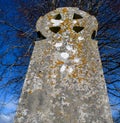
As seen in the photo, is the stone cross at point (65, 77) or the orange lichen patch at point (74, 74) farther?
the orange lichen patch at point (74, 74)

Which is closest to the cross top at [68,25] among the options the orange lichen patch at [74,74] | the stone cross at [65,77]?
the stone cross at [65,77]

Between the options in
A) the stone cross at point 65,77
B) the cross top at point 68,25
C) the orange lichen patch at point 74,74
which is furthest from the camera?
the cross top at point 68,25

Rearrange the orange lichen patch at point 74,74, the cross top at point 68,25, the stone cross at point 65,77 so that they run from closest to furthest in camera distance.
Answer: the stone cross at point 65,77 < the orange lichen patch at point 74,74 < the cross top at point 68,25

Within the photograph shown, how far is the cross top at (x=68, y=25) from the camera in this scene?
298 centimetres

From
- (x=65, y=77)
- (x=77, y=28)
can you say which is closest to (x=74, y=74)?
(x=65, y=77)

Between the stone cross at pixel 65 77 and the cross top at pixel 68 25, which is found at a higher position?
the cross top at pixel 68 25

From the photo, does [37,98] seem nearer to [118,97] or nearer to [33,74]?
[33,74]

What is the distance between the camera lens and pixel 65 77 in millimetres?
2613

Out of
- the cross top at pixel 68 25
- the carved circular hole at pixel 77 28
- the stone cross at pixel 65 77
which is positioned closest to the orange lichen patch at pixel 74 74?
the stone cross at pixel 65 77

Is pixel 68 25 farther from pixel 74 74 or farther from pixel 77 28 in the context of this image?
pixel 74 74

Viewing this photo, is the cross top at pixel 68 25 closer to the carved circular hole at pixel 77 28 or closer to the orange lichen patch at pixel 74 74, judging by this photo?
the carved circular hole at pixel 77 28

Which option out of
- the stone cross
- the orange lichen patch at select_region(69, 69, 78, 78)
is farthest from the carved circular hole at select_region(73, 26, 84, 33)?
the orange lichen patch at select_region(69, 69, 78, 78)

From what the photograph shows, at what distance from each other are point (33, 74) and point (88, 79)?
62cm

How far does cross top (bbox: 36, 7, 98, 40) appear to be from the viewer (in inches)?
117
